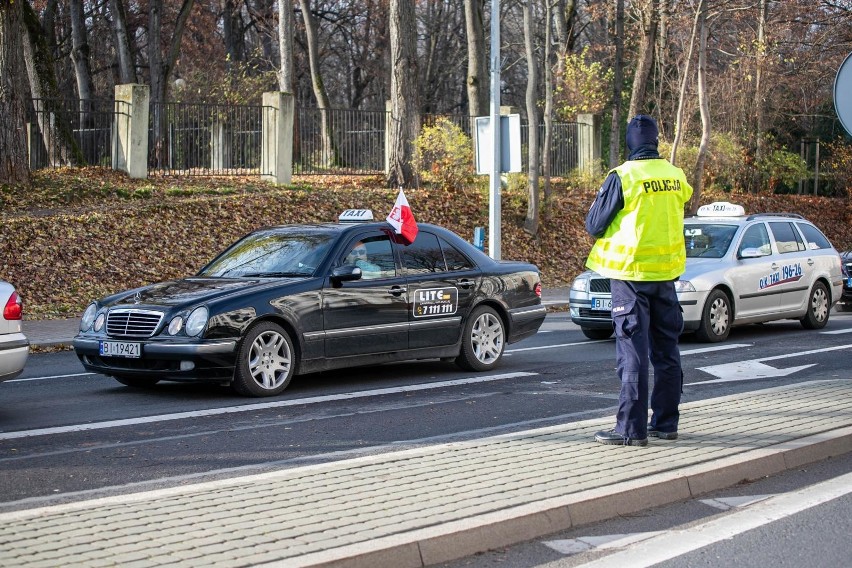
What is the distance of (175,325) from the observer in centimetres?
1003

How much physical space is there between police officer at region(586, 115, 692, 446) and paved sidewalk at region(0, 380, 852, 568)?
425 millimetres

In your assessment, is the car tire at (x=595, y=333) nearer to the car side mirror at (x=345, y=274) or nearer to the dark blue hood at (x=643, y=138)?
the car side mirror at (x=345, y=274)

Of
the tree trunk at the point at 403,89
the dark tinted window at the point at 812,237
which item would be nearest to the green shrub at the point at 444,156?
the tree trunk at the point at 403,89

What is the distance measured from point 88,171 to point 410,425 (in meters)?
17.0

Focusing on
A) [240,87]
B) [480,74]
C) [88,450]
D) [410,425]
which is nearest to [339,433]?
[410,425]

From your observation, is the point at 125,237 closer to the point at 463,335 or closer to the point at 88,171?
the point at 88,171

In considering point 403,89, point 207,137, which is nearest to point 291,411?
point 207,137

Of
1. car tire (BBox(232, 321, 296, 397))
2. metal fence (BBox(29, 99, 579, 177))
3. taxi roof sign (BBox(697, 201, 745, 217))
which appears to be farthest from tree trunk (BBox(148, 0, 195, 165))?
car tire (BBox(232, 321, 296, 397))

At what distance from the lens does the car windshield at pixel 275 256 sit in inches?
439

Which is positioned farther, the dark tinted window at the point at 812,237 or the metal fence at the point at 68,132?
the metal fence at the point at 68,132

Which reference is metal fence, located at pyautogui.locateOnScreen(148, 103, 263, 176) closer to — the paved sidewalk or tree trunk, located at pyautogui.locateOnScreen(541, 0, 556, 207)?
tree trunk, located at pyautogui.locateOnScreen(541, 0, 556, 207)

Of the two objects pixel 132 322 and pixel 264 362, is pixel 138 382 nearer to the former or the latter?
pixel 132 322

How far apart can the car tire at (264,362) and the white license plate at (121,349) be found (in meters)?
0.84

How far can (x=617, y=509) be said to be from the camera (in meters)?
6.42
